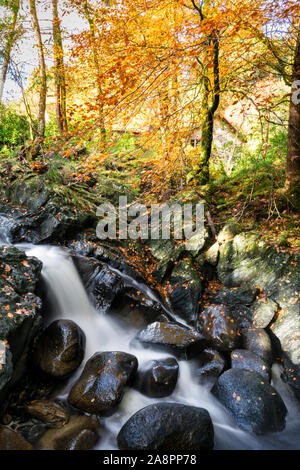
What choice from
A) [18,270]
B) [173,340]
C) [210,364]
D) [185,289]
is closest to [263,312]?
[210,364]

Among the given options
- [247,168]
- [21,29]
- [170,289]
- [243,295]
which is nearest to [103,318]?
[170,289]

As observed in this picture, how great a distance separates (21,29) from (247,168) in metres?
10.5

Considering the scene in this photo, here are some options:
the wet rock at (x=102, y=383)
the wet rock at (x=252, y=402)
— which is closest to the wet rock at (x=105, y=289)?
the wet rock at (x=102, y=383)

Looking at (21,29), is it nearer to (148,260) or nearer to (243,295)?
(148,260)

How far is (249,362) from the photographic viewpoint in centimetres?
460

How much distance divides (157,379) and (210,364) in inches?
45.3

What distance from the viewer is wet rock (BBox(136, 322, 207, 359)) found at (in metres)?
4.84

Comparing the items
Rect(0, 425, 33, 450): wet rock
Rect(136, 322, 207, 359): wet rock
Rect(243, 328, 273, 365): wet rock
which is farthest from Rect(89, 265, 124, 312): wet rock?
Rect(243, 328, 273, 365): wet rock

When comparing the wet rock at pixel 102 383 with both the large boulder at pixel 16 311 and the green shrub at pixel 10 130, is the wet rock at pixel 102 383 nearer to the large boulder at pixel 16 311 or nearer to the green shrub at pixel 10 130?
the large boulder at pixel 16 311

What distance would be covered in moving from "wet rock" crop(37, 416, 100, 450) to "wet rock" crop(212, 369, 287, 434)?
2.10 meters

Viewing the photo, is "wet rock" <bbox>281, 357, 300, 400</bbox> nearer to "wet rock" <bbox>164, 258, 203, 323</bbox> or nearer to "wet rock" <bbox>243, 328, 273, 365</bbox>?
"wet rock" <bbox>243, 328, 273, 365</bbox>

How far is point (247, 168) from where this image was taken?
902cm

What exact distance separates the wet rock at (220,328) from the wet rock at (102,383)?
176 centimetres
